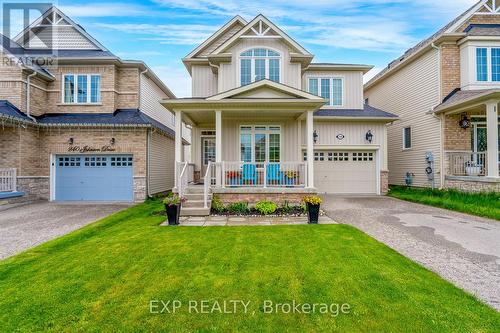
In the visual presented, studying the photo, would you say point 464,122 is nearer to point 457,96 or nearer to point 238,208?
point 457,96

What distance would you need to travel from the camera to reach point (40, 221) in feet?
26.7

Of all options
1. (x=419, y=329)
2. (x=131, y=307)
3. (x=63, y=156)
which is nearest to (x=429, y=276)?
(x=419, y=329)

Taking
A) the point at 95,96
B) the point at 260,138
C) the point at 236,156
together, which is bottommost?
the point at 236,156

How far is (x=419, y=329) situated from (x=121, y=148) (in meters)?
12.8

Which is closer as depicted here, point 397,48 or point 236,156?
point 236,156

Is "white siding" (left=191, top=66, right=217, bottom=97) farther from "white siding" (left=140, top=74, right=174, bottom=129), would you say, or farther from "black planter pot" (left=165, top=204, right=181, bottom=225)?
"black planter pot" (left=165, top=204, right=181, bottom=225)

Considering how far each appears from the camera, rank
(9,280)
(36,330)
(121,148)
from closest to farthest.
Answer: (36,330)
(9,280)
(121,148)

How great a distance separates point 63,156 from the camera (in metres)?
12.6

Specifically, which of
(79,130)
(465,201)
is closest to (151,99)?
(79,130)

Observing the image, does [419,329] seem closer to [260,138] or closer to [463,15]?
[260,138]

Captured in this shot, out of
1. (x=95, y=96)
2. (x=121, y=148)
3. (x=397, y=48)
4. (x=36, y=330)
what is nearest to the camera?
(x=36, y=330)

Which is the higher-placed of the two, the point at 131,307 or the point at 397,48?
the point at 397,48

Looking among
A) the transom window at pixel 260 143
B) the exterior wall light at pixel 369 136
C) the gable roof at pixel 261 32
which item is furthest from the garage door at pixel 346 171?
the gable roof at pixel 261 32

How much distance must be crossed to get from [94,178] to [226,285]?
1151cm
